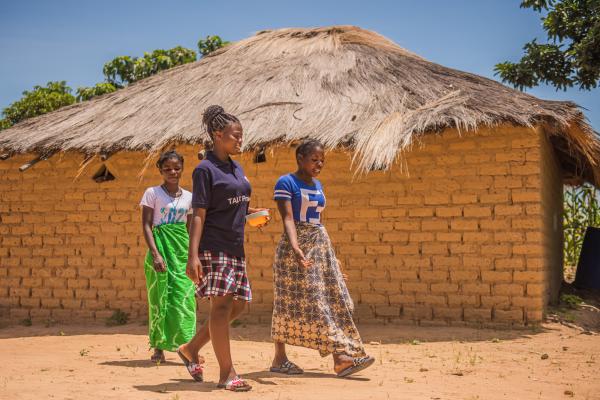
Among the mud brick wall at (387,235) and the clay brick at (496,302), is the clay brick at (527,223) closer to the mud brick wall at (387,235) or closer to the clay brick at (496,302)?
the mud brick wall at (387,235)

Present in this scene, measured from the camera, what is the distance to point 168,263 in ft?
16.5

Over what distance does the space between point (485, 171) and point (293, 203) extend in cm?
312

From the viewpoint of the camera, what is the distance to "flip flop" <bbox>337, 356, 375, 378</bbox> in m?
4.23

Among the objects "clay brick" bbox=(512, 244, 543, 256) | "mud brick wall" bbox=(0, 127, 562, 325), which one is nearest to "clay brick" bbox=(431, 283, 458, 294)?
"mud brick wall" bbox=(0, 127, 562, 325)

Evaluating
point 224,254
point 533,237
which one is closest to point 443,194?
point 533,237

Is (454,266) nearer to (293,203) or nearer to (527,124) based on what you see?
(527,124)

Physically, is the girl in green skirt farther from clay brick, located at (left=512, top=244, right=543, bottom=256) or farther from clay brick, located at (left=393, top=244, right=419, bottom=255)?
clay brick, located at (left=512, top=244, right=543, bottom=256)

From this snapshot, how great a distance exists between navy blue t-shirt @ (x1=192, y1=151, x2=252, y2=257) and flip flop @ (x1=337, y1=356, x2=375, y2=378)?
39.1 inches

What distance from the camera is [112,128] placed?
27.0 feet

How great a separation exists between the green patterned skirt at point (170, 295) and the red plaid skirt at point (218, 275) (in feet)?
4.03

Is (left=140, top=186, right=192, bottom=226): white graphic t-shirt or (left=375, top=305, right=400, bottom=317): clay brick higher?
(left=140, top=186, right=192, bottom=226): white graphic t-shirt

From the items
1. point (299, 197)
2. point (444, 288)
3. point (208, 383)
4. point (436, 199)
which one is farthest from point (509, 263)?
point (208, 383)

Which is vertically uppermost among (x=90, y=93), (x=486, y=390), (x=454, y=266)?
(x=90, y=93)

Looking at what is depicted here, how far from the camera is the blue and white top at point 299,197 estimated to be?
4387 mm
